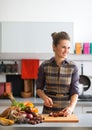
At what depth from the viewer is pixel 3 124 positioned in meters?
1.86

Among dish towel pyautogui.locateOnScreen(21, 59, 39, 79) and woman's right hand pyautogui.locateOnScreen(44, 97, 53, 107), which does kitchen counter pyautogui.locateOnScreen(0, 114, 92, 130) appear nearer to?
woman's right hand pyautogui.locateOnScreen(44, 97, 53, 107)

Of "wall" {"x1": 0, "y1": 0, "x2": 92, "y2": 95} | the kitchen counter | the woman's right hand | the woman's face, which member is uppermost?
"wall" {"x1": 0, "y1": 0, "x2": 92, "y2": 95}

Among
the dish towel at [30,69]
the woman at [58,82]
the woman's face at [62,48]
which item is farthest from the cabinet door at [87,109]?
the woman's face at [62,48]

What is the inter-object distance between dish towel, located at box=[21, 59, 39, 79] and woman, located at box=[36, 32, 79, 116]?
1428mm

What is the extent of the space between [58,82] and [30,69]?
153 cm

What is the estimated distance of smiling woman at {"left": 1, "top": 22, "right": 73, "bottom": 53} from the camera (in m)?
3.74

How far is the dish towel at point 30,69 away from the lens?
3.84m

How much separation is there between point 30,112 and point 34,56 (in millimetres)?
1896

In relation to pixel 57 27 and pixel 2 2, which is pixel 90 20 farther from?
pixel 2 2

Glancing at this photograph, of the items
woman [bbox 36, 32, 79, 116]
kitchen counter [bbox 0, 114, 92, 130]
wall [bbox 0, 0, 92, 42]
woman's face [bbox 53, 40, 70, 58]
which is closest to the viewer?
kitchen counter [bbox 0, 114, 92, 130]

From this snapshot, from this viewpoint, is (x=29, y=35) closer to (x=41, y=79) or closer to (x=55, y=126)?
(x=41, y=79)

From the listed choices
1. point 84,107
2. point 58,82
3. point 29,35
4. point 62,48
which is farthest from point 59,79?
point 29,35

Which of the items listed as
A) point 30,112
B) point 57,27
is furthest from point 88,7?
point 30,112

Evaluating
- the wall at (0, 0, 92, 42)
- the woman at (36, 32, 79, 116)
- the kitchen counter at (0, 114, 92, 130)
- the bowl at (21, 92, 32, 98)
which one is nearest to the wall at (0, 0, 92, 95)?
the wall at (0, 0, 92, 42)
